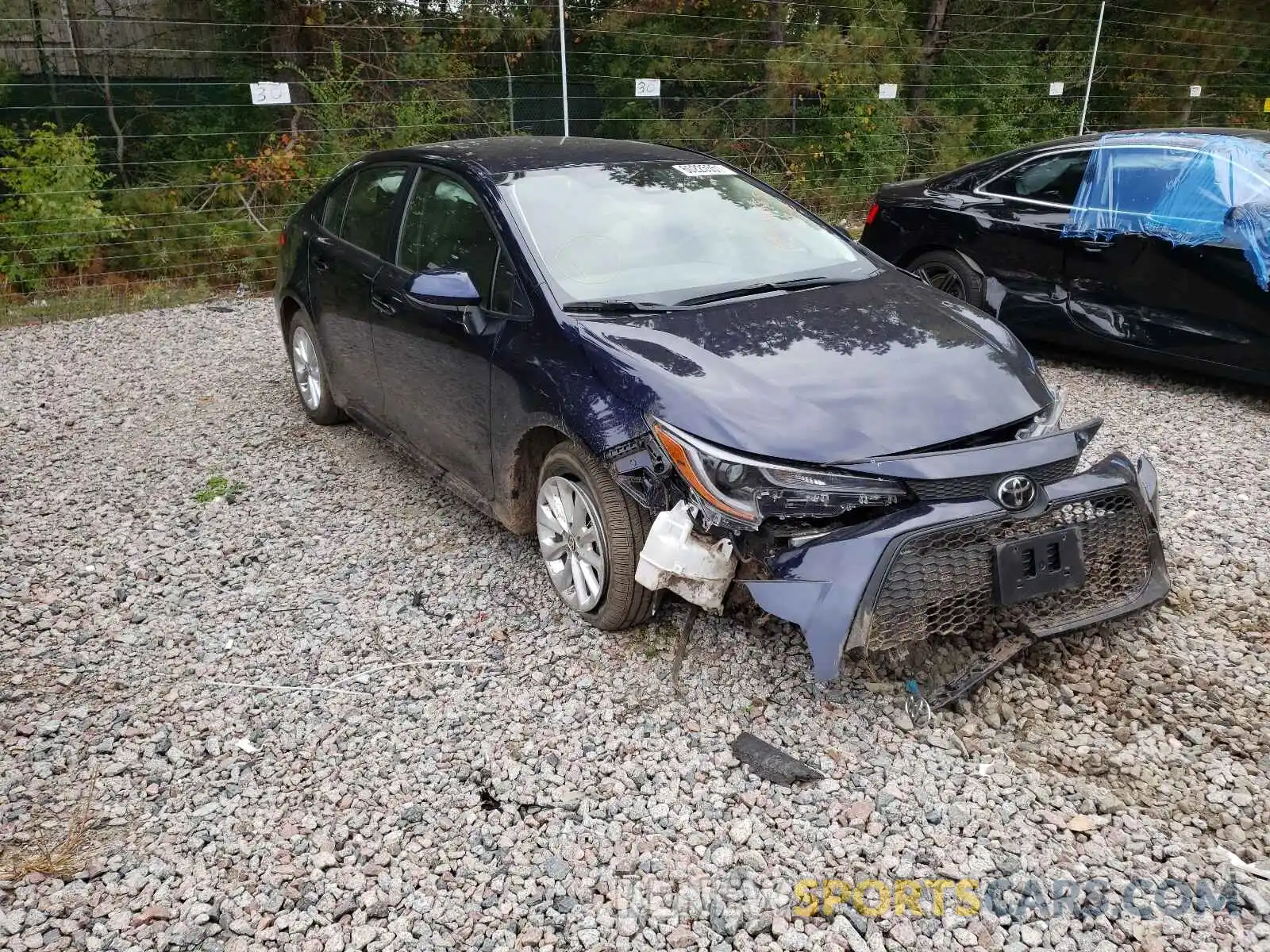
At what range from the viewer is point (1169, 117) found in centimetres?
1738

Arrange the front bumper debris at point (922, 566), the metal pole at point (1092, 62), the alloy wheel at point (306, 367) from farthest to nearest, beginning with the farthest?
the metal pole at point (1092, 62)
the alloy wheel at point (306, 367)
the front bumper debris at point (922, 566)

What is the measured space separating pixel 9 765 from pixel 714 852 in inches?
88.1

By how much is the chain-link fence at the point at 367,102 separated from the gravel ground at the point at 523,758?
609cm

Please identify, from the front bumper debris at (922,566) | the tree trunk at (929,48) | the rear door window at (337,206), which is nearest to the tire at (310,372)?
the rear door window at (337,206)

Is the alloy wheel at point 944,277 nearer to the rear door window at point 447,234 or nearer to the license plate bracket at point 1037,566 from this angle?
the rear door window at point 447,234

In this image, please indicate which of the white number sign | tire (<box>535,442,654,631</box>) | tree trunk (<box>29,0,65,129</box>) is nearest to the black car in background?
tire (<box>535,442,654,631</box>)

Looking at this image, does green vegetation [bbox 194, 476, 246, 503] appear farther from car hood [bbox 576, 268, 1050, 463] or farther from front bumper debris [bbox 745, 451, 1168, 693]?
front bumper debris [bbox 745, 451, 1168, 693]

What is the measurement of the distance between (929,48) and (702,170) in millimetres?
12299

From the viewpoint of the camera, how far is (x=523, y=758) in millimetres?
3025

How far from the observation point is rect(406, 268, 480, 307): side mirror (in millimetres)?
3732

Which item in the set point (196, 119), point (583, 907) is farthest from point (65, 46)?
point (583, 907)

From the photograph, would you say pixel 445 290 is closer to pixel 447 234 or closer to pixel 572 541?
pixel 447 234

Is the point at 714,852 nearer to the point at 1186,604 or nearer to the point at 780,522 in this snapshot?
the point at 780,522

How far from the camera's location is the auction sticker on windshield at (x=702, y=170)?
4461mm
